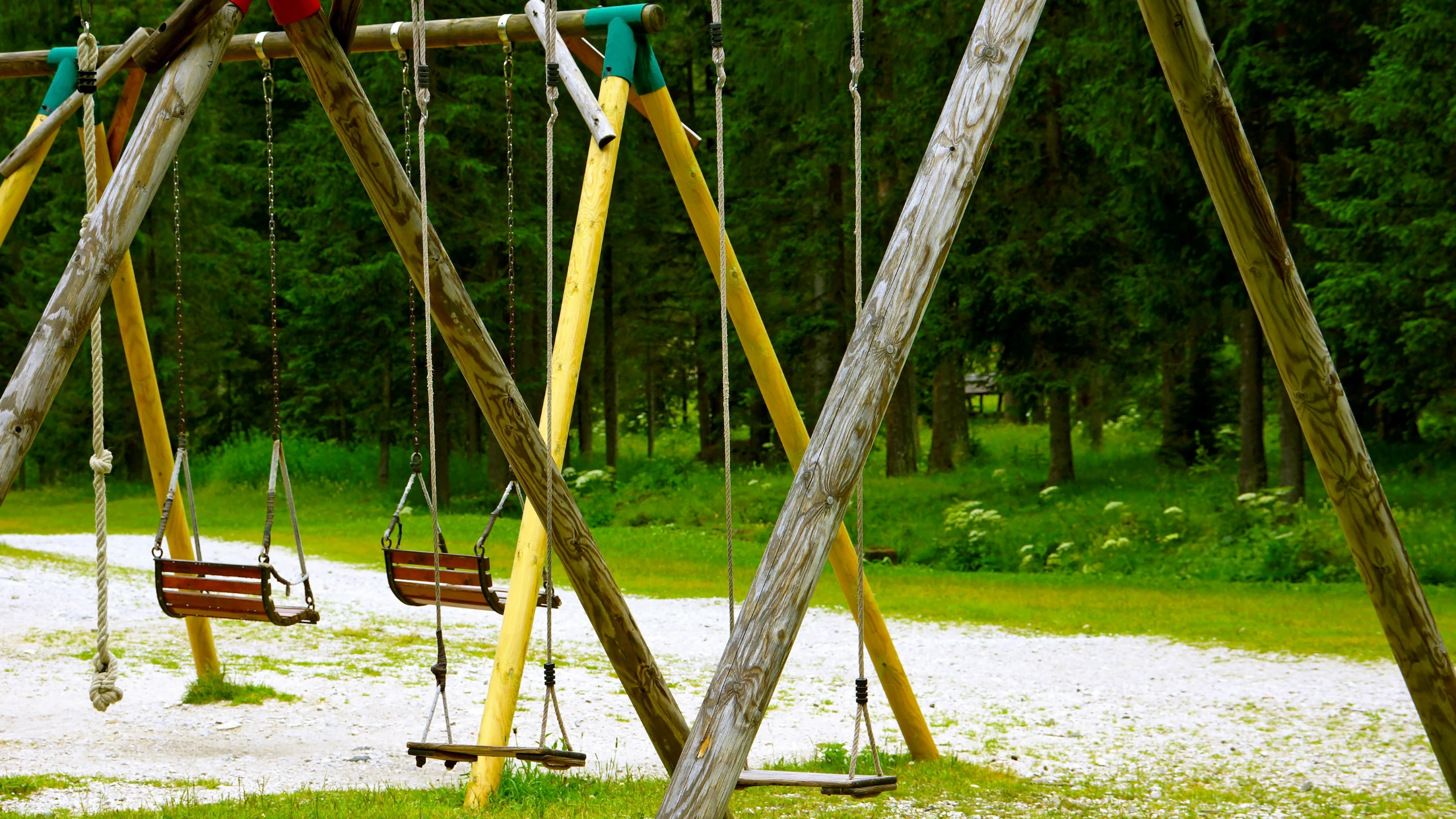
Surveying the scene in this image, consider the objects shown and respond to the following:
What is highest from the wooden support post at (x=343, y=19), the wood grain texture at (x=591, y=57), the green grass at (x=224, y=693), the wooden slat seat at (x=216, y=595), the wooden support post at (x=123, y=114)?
the wood grain texture at (x=591, y=57)

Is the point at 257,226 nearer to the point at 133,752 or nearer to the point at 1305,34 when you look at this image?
the point at 1305,34

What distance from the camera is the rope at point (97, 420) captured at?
427cm

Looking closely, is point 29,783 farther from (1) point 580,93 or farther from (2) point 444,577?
(1) point 580,93

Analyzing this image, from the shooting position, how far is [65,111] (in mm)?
4793

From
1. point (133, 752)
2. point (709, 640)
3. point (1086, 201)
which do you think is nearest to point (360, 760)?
point (133, 752)

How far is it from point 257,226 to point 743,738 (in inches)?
1165

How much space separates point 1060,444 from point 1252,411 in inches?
145

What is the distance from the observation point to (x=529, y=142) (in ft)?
67.8

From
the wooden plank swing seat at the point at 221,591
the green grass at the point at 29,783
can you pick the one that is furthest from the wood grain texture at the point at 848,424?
the green grass at the point at 29,783

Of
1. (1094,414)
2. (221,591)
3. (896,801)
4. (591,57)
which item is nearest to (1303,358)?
(896,801)

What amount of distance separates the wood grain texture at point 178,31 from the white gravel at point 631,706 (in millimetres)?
3135

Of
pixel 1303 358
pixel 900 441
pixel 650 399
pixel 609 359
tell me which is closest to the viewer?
pixel 1303 358

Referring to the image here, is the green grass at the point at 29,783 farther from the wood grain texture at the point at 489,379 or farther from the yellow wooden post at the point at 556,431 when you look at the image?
the wood grain texture at the point at 489,379

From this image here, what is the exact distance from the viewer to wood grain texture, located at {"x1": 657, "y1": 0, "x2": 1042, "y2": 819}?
8.93ft
